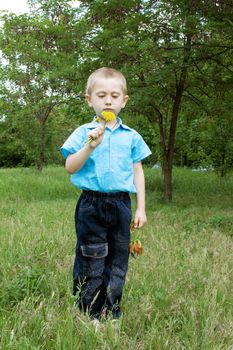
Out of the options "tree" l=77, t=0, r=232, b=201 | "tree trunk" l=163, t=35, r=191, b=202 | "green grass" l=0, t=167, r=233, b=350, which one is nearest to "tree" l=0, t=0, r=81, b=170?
"tree" l=77, t=0, r=232, b=201

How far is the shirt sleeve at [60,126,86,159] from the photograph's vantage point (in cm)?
291

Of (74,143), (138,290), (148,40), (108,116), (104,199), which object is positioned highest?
(148,40)

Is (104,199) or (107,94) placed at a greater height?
(107,94)

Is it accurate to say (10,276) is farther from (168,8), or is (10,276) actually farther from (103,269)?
(168,8)

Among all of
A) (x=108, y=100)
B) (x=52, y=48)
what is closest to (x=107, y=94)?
(x=108, y=100)

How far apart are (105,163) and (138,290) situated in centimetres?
111

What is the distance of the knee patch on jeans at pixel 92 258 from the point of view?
2.96 m

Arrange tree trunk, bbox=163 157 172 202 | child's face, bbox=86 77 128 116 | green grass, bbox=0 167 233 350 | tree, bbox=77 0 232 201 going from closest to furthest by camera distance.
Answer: green grass, bbox=0 167 233 350 → child's face, bbox=86 77 128 116 → tree, bbox=77 0 232 201 → tree trunk, bbox=163 157 172 202

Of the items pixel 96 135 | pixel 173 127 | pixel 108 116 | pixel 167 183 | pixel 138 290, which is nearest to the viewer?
pixel 96 135

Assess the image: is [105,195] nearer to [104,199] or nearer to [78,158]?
[104,199]

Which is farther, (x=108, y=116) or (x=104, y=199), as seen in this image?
(x=104, y=199)

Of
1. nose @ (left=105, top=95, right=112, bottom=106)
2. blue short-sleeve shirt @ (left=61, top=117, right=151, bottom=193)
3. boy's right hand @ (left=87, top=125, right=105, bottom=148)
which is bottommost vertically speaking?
blue short-sleeve shirt @ (left=61, top=117, right=151, bottom=193)

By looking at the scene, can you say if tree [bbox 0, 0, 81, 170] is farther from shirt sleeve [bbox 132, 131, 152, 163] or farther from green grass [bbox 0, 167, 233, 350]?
shirt sleeve [bbox 132, 131, 152, 163]

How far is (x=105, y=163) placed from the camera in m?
2.95
